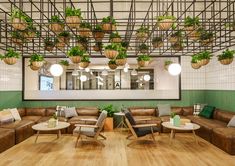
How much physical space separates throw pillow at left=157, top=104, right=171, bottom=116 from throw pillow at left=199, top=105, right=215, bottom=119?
113 cm

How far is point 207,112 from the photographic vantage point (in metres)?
8.56

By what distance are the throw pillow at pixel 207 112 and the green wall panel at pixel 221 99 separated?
13.7 inches

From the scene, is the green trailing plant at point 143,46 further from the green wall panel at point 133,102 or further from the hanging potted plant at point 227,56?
the green wall panel at point 133,102

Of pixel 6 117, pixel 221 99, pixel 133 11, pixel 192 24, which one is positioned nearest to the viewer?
pixel 133 11

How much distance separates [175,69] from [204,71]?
265 centimetres

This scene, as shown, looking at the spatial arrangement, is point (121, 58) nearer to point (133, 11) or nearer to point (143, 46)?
point (143, 46)

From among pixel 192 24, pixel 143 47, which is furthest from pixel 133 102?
pixel 192 24

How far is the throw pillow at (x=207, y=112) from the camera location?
841cm

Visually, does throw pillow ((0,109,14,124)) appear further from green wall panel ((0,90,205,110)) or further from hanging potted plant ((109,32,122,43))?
hanging potted plant ((109,32,122,43))

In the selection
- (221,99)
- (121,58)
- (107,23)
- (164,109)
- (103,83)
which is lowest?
(164,109)

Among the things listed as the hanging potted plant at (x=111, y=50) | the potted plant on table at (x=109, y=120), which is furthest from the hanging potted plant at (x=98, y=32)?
the potted plant on table at (x=109, y=120)

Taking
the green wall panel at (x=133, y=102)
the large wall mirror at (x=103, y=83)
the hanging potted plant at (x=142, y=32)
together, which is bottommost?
the green wall panel at (x=133, y=102)

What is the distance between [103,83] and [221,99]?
746cm

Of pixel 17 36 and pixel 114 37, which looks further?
pixel 17 36
